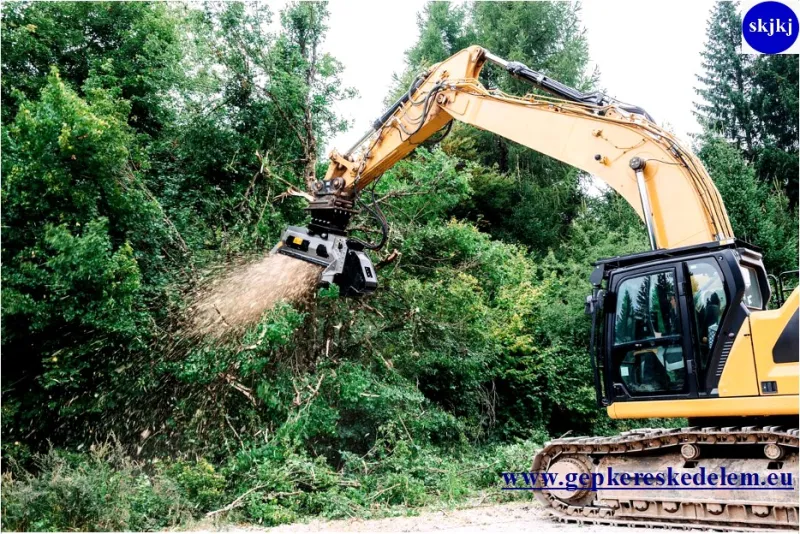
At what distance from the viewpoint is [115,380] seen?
8508 mm

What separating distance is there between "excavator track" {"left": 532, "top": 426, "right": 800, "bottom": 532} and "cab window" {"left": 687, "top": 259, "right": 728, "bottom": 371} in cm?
67

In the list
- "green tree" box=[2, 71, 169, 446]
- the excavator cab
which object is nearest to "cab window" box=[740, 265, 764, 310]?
the excavator cab

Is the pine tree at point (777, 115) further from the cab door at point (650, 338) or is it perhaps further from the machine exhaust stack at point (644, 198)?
the cab door at point (650, 338)

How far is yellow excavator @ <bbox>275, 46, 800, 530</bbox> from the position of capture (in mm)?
4918

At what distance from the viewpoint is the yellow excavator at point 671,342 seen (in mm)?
4918

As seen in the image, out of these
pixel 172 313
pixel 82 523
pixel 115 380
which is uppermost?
pixel 172 313

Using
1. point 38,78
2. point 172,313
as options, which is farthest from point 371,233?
point 38,78

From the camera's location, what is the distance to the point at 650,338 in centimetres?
541

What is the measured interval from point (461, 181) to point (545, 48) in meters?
12.7

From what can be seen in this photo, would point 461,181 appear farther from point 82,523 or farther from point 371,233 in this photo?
point 82,523

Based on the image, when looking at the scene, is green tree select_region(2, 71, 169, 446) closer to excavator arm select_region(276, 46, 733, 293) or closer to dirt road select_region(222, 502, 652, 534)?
excavator arm select_region(276, 46, 733, 293)

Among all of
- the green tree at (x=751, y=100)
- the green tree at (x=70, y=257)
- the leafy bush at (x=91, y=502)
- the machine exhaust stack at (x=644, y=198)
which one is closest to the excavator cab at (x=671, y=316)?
the machine exhaust stack at (x=644, y=198)

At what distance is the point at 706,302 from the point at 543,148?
80.3 inches

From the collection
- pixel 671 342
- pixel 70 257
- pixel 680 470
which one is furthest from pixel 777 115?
pixel 70 257
